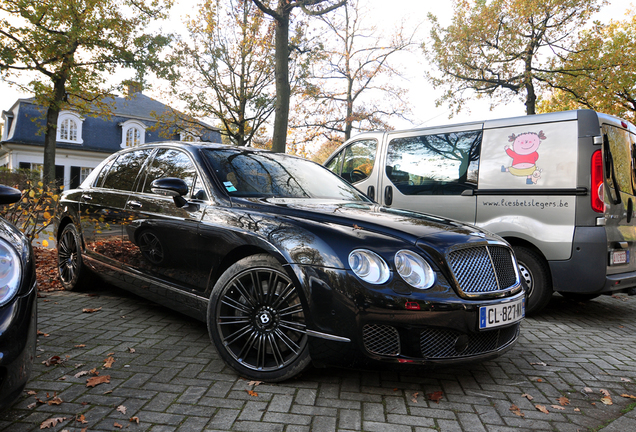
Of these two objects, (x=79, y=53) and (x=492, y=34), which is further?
(x=492, y=34)

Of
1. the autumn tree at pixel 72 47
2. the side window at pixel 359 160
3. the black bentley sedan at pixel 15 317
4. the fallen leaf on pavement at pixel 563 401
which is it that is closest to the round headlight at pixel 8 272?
the black bentley sedan at pixel 15 317

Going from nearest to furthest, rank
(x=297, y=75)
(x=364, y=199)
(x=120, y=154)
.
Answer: (x=364, y=199), (x=120, y=154), (x=297, y=75)

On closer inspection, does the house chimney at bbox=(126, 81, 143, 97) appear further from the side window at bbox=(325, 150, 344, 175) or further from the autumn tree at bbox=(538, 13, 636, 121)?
the autumn tree at bbox=(538, 13, 636, 121)

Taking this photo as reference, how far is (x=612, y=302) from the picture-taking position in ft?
20.6

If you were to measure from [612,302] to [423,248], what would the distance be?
4988 millimetres

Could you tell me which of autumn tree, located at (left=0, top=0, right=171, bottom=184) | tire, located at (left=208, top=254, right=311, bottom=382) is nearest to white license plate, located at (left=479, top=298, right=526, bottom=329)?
tire, located at (left=208, top=254, right=311, bottom=382)

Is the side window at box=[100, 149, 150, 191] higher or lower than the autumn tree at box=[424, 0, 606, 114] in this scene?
lower

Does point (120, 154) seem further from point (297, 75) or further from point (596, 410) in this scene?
point (297, 75)

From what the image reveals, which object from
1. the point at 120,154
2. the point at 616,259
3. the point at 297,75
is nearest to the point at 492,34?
the point at 297,75

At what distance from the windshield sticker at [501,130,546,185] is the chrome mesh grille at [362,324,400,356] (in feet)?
10.3

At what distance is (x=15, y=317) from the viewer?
75.3 inches

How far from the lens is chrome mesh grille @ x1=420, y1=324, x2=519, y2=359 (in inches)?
103

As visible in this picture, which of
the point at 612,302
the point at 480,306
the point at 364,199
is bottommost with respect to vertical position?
the point at 612,302

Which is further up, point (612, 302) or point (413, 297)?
point (413, 297)
